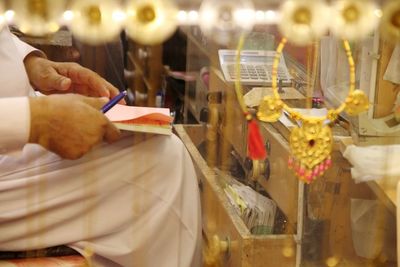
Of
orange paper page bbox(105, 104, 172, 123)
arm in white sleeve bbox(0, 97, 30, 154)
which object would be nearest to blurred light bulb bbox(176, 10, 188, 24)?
orange paper page bbox(105, 104, 172, 123)

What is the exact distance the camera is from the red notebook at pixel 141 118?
1.04 m

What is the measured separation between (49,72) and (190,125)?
→ 8.4 inches

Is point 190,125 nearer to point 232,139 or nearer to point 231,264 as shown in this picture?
point 232,139

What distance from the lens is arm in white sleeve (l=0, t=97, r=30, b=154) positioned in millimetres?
971

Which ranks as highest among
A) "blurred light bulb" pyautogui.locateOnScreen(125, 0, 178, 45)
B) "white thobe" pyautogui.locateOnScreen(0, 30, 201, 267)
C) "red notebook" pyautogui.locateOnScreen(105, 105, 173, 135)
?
"blurred light bulb" pyautogui.locateOnScreen(125, 0, 178, 45)

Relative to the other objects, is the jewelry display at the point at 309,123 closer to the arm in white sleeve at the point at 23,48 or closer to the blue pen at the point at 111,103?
the blue pen at the point at 111,103

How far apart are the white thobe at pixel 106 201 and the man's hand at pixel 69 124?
33mm

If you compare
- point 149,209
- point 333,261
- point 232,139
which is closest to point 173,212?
point 149,209

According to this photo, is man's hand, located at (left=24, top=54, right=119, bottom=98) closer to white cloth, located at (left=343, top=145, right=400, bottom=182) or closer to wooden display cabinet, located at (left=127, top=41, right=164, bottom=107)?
wooden display cabinet, located at (left=127, top=41, right=164, bottom=107)

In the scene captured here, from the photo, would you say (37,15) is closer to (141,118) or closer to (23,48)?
(23,48)

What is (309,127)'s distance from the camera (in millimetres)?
1076

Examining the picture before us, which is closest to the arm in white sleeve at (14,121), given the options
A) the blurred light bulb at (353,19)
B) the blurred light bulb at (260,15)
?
the blurred light bulb at (260,15)

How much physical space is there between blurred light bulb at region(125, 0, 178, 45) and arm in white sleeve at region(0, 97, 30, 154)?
0.56 feet

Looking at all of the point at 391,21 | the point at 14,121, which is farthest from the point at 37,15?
the point at 391,21
